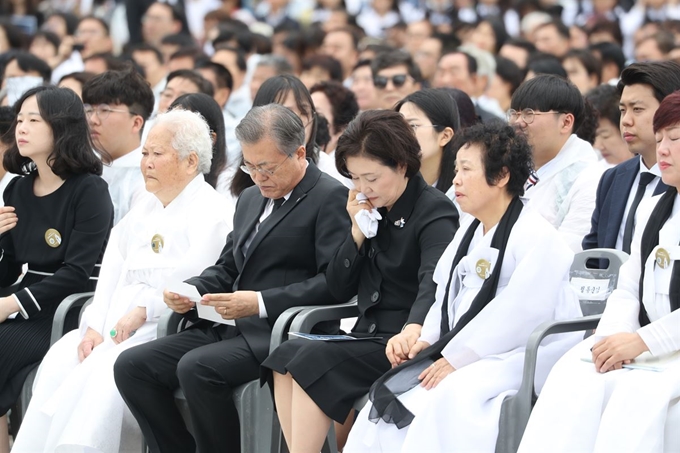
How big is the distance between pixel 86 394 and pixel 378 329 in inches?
51.3

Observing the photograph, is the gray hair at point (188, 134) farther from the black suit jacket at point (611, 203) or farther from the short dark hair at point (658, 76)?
the short dark hair at point (658, 76)

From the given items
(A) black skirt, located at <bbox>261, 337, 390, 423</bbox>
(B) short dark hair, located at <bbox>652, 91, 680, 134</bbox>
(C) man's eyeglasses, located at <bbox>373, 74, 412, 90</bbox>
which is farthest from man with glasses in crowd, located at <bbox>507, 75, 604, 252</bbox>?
(C) man's eyeglasses, located at <bbox>373, 74, 412, 90</bbox>

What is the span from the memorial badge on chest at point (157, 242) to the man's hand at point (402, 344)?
1400 mm

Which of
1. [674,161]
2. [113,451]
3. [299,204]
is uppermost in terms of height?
[674,161]

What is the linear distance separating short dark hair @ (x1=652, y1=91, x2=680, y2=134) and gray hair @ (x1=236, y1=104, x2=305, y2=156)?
1565 millimetres

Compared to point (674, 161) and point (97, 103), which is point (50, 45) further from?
point (674, 161)

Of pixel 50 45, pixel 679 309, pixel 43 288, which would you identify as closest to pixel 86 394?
pixel 43 288

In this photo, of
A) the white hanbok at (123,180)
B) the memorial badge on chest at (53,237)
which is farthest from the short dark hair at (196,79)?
the memorial badge on chest at (53,237)

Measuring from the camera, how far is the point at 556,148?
5148 mm

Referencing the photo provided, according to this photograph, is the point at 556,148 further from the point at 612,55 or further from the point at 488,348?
the point at 612,55

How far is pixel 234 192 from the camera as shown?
570cm

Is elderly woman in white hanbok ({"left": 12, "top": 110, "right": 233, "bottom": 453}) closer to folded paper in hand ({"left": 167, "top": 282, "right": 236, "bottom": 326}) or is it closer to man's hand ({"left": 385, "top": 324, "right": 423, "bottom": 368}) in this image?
folded paper in hand ({"left": 167, "top": 282, "right": 236, "bottom": 326})

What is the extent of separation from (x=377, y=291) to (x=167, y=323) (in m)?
1.01

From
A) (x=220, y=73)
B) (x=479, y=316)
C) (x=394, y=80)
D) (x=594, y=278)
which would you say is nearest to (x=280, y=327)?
(x=479, y=316)
